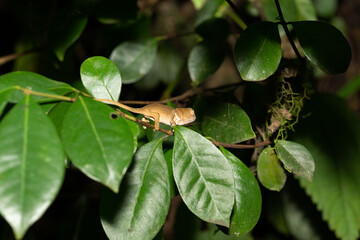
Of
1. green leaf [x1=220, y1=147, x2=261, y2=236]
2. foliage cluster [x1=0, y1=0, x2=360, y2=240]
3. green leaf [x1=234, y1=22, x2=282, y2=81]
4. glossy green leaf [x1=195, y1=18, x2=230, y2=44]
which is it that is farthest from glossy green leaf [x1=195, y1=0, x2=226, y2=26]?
green leaf [x1=220, y1=147, x2=261, y2=236]

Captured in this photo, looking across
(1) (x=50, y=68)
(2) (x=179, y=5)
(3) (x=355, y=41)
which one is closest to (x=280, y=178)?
(1) (x=50, y=68)

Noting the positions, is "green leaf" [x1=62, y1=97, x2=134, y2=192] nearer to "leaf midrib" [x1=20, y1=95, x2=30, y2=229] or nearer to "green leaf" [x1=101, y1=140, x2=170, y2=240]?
"leaf midrib" [x1=20, y1=95, x2=30, y2=229]

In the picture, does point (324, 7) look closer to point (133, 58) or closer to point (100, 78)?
point (133, 58)

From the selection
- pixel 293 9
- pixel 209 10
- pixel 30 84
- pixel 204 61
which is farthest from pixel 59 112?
pixel 293 9

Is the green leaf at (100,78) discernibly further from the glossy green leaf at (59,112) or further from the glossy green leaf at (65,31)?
the glossy green leaf at (65,31)

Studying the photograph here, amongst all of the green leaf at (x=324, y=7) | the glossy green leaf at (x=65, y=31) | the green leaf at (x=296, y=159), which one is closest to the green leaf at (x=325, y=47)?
the green leaf at (x=296, y=159)

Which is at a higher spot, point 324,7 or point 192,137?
point 192,137
